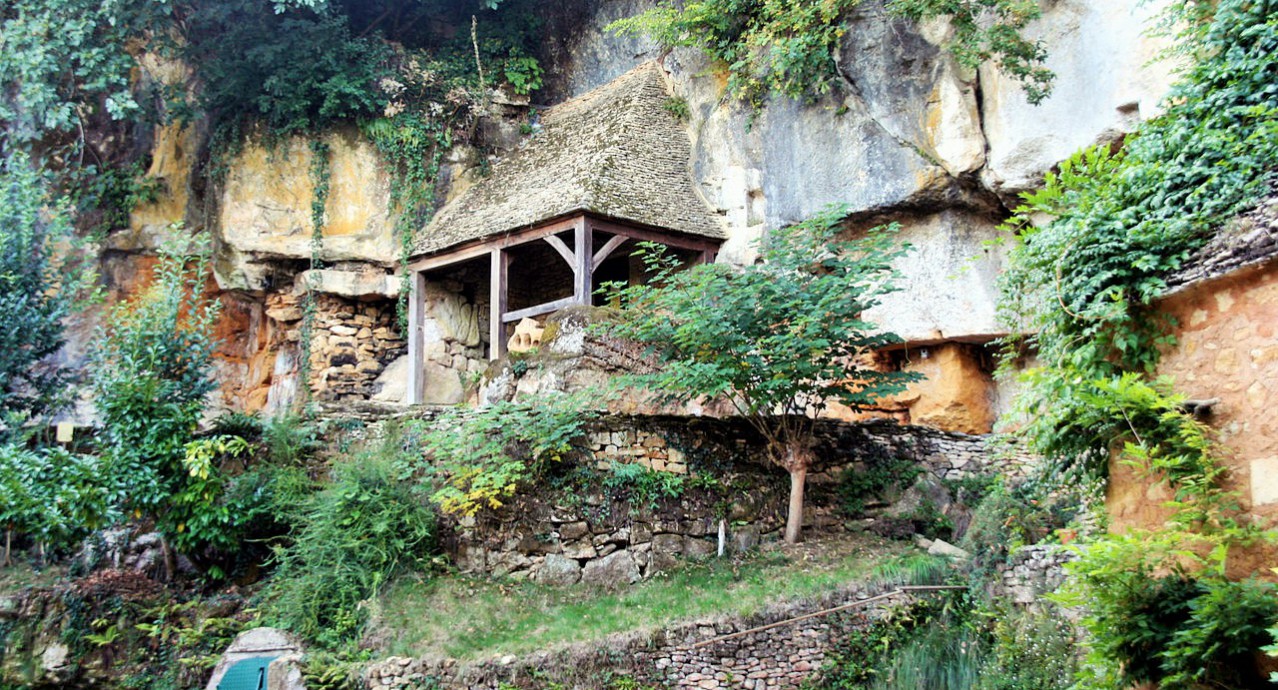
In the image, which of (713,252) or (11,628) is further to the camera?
(713,252)

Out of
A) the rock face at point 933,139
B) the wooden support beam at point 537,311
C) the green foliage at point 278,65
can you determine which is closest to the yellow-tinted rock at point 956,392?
the rock face at point 933,139

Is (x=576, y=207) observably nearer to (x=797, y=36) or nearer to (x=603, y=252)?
(x=603, y=252)

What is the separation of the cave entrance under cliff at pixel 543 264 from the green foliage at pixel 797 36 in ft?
7.22

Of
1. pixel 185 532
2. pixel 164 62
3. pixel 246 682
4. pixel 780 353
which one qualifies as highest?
pixel 164 62

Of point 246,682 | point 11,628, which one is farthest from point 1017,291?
point 11,628

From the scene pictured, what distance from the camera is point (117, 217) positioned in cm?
1425

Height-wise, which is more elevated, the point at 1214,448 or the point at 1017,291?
the point at 1017,291

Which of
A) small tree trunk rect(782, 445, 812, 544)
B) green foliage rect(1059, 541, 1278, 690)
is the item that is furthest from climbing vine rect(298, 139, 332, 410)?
green foliage rect(1059, 541, 1278, 690)

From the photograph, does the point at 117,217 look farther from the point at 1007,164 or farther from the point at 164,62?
the point at 1007,164

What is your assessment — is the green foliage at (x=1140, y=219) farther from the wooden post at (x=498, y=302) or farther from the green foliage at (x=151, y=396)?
the wooden post at (x=498, y=302)

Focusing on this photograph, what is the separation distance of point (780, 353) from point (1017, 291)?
9.73 ft

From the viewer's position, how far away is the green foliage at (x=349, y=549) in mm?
8203

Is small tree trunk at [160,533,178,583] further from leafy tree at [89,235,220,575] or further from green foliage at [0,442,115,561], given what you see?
green foliage at [0,442,115,561]

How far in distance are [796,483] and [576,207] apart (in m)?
4.73
